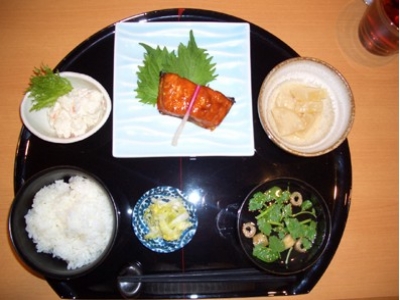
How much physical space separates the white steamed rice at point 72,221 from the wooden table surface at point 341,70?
0.99 feet

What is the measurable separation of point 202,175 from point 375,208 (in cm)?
117

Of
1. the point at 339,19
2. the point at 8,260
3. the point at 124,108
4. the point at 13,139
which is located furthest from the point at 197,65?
the point at 8,260

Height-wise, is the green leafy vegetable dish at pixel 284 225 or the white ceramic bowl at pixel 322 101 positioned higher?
the white ceramic bowl at pixel 322 101

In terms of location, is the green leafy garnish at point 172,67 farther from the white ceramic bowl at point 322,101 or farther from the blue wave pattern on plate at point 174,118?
the white ceramic bowl at point 322,101

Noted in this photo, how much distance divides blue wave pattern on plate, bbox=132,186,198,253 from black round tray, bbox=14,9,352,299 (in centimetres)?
8

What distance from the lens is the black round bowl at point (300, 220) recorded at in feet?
6.02

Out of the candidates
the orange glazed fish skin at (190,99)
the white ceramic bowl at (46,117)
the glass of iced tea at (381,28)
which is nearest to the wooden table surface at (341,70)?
the glass of iced tea at (381,28)

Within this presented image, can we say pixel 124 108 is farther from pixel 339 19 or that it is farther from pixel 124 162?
pixel 339 19

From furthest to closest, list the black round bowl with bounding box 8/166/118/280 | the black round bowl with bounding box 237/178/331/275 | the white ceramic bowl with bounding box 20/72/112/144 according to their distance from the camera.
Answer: the white ceramic bowl with bounding box 20/72/112/144 < the black round bowl with bounding box 237/178/331/275 < the black round bowl with bounding box 8/166/118/280

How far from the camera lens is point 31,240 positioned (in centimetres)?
184

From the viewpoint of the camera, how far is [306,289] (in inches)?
80.2

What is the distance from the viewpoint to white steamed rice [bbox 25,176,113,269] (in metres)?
1.86

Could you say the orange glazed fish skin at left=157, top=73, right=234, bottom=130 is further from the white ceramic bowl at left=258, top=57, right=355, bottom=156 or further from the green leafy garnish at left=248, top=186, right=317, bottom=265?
the green leafy garnish at left=248, top=186, right=317, bottom=265

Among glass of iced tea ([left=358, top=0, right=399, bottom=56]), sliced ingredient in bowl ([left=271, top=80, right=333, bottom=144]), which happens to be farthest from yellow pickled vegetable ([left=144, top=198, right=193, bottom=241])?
glass of iced tea ([left=358, top=0, right=399, bottom=56])
